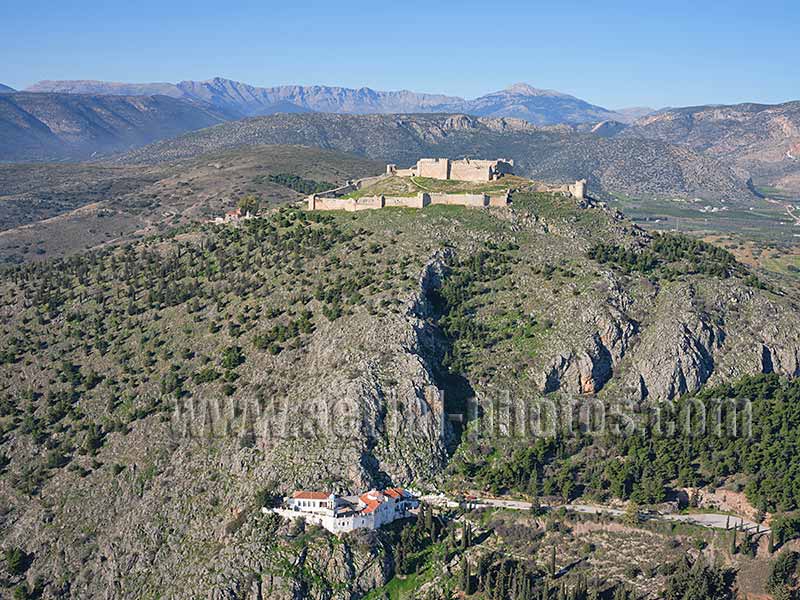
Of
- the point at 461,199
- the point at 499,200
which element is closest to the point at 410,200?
the point at 461,199

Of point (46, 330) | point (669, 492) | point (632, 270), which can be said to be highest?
point (632, 270)

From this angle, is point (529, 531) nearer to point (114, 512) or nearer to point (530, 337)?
point (530, 337)

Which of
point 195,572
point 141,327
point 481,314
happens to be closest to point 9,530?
point 195,572

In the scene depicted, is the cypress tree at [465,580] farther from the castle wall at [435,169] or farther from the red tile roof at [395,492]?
the castle wall at [435,169]

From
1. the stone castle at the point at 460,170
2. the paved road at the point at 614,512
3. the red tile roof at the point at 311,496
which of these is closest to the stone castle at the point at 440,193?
the stone castle at the point at 460,170

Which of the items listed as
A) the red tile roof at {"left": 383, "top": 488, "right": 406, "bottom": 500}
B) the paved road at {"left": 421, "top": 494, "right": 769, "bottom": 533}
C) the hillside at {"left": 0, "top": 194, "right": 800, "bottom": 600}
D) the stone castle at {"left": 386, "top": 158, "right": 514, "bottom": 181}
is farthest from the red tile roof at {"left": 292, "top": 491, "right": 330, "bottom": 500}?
the stone castle at {"left": 386, "top": 158, "right": 514, "bottom": 181}

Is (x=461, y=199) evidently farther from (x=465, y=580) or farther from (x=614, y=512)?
(x=465, y=580)
